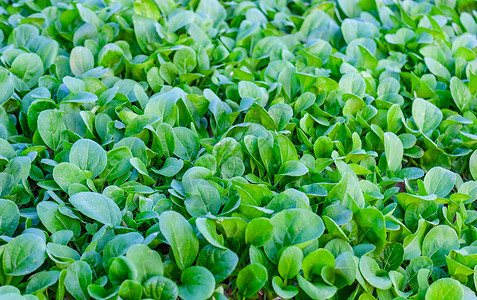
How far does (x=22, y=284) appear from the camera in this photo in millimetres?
1646

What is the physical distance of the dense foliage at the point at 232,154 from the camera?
1682 millimetres

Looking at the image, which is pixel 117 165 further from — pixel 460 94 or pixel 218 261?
pixel 460 94

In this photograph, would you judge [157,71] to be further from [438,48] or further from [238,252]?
[438,48]

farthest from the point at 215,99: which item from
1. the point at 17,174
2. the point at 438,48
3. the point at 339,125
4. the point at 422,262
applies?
the point at 438,48

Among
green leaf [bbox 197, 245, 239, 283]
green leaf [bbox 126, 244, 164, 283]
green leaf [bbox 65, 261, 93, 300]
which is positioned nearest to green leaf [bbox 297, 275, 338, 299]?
green leaf [bbox 197, 245, 239, 283]

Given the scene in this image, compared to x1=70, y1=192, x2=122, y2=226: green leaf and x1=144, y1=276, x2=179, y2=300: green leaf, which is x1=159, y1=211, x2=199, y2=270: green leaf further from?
x1=70, y1=192, x2=122, y2=226: green leaf

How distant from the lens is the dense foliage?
168 cm

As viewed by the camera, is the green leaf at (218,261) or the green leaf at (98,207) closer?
the green leaf at (218,261)

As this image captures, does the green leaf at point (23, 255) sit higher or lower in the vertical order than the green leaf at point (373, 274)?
higher

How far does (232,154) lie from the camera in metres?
2.14

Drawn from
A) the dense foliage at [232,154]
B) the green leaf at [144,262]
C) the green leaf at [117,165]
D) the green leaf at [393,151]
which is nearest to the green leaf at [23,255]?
the dense foliage at [232,154]

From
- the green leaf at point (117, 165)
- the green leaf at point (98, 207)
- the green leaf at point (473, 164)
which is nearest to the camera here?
the green leaf at point (98, 207)

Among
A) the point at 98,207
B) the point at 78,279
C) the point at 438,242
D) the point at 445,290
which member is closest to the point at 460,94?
the point at 438,242

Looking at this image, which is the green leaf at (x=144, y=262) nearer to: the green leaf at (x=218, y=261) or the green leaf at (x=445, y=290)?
the green leaf at (x=218, y=261)
